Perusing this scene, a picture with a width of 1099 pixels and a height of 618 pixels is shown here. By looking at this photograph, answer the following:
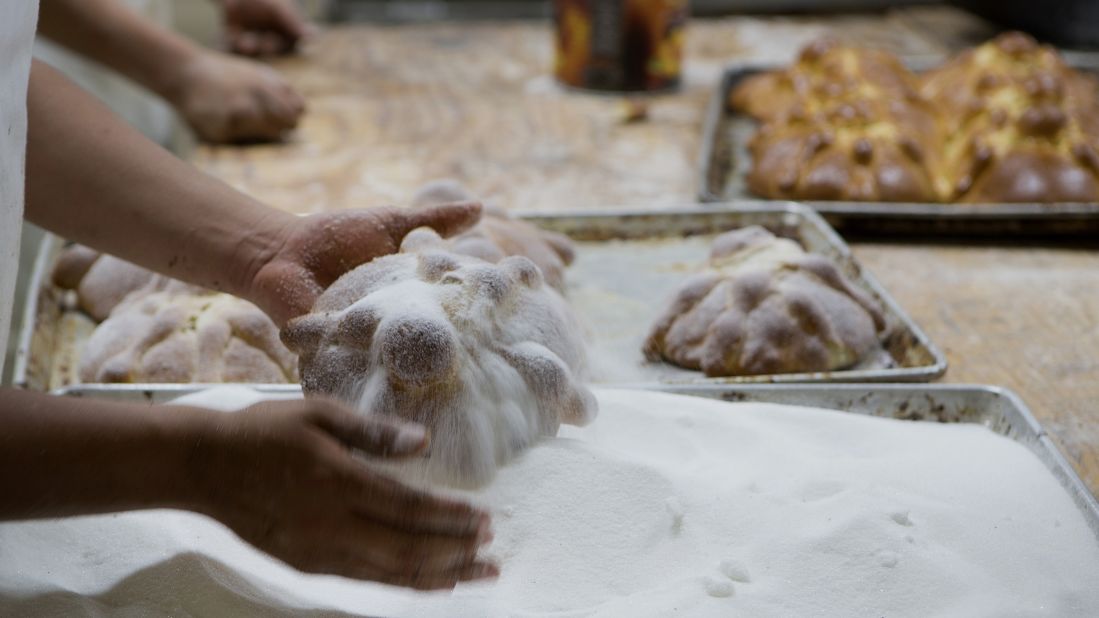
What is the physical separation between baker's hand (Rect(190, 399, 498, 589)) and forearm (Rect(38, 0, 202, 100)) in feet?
5.51

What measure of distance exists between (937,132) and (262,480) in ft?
6.25

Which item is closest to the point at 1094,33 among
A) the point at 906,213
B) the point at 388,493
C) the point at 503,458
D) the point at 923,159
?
the point at 923,159

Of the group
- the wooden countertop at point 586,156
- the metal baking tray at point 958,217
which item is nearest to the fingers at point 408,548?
the wooden countertop at point 586,156

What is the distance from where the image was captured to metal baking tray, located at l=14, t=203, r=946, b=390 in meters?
1.42

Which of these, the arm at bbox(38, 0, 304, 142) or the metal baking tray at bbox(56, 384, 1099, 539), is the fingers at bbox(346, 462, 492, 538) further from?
the arm at bbox(38, 0, 304, 142)

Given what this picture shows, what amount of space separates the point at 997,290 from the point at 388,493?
1.29 metres

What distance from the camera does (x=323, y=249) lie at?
119 cm

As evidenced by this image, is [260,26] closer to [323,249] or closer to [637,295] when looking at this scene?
[637,295]

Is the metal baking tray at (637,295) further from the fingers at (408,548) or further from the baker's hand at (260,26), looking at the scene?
the baker's hand at (260,26)

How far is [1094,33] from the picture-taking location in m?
2.93

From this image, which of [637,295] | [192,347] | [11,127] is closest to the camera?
[11,127]

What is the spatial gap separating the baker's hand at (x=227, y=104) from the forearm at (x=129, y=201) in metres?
1.17

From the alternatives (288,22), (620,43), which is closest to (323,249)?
(620,43)

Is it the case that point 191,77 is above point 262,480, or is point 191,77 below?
below
